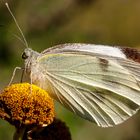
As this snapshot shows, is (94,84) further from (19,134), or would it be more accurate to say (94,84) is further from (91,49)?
(19,134)

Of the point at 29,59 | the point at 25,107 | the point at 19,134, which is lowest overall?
the point at 19,134

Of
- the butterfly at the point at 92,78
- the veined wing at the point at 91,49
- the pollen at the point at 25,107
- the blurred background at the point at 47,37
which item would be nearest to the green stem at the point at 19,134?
the pollen at the point at 25,107

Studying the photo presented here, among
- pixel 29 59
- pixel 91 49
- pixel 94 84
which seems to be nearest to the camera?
pixel 29 59

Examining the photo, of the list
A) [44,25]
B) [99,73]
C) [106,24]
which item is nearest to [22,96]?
[99,73]

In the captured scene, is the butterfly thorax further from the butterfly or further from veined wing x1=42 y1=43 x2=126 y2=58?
veined wing x1=42 y1=43 x2=126 y2=58

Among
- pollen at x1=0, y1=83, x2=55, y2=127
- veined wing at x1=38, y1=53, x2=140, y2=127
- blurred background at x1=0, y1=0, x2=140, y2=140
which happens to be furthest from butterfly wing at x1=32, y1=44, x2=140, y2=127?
blurred background at x1=0, y1=0, x2=140, y2=140

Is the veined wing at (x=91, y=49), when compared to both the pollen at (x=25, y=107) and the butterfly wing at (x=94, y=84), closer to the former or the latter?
the butterfly wing at (x=94, y=84)

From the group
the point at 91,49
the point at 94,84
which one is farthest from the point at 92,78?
the point at 91,49
